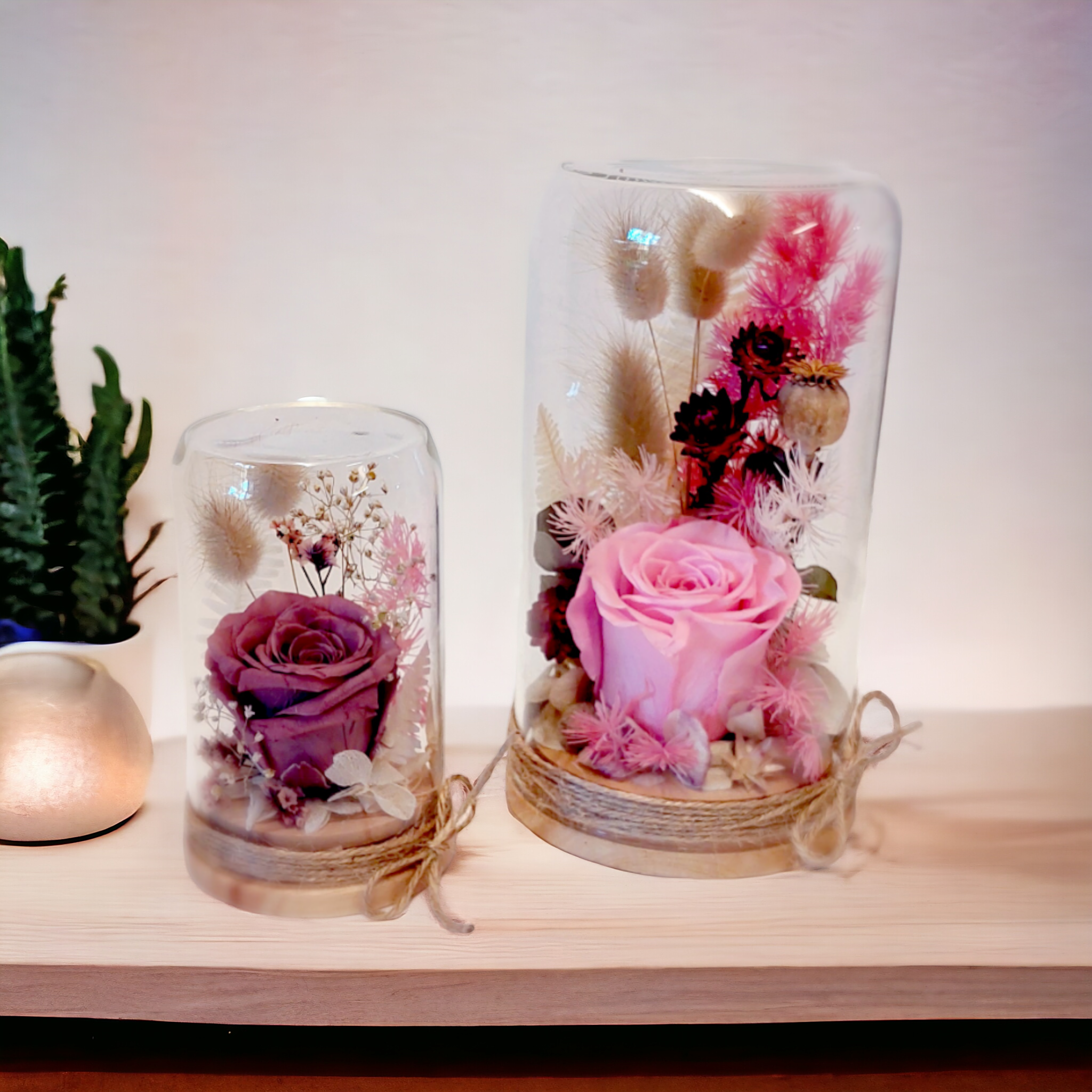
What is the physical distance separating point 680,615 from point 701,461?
0.30 ft

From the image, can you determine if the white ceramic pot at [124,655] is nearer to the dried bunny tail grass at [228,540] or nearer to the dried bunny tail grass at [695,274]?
the dried bunny tail grass at [228,540]

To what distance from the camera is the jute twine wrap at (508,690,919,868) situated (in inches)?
26.8

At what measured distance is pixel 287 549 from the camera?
66 cm

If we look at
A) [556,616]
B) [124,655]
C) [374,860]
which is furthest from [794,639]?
[124,655]

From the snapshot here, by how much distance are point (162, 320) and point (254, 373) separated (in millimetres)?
76

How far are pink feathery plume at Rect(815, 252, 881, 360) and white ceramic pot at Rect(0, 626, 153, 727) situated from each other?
43cm

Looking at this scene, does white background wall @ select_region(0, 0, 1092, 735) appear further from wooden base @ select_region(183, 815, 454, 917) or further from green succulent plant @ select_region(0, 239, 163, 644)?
wooden base @ select_region(183, 815, 454, 917)

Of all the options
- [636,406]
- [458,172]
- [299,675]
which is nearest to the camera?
[299,675]

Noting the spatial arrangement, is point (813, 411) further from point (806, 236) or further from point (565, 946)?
point (565, 946)

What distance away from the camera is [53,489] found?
2.34 feet

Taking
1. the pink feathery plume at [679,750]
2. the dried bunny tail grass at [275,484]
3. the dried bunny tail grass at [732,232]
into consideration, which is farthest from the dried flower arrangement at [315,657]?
the dried bunny tail grass at [732,232]

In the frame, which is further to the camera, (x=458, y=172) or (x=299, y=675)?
(x=458, y=172)

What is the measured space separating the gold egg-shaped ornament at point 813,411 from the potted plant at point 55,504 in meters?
0.36

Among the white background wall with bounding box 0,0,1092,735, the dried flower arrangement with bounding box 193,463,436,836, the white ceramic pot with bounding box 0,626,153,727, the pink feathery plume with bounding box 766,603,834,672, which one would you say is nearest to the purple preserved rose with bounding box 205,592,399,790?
the dried flower arrangement with bounding box 193,463,436,836
